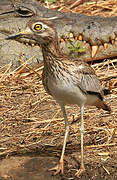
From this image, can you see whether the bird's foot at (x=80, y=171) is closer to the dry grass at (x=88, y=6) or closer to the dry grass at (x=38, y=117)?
the dry grass at (x=38, y=117)

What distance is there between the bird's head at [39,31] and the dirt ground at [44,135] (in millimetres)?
1296

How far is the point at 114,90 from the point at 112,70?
0.62 metres

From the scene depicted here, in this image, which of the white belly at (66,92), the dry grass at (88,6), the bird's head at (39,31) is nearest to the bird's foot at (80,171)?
the white belly at (66,92)

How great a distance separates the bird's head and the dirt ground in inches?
51.0

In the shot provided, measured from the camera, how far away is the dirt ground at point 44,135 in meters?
3.99

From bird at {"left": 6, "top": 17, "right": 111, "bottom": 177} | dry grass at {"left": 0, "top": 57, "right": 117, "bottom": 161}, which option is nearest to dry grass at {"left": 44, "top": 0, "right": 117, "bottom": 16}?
dry grass at {"left": 0, "top": 57, "right": 117, "bottom": 161}

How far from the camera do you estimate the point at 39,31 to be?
11.6 ft

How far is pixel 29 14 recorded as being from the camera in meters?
6.46

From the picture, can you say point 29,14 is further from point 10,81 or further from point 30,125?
point 30,125

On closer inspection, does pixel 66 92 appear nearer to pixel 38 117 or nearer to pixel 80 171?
pixel 80 171

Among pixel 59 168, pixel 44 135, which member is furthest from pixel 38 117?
pixel 59 168

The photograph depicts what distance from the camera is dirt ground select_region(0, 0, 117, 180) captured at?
3.99 metres

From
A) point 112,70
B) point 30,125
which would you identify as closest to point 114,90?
point 112,70

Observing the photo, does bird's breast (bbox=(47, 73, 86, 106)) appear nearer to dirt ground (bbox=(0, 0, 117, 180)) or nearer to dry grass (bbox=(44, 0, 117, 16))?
dirt ground (bbox=(0, 0, 117, 180))
